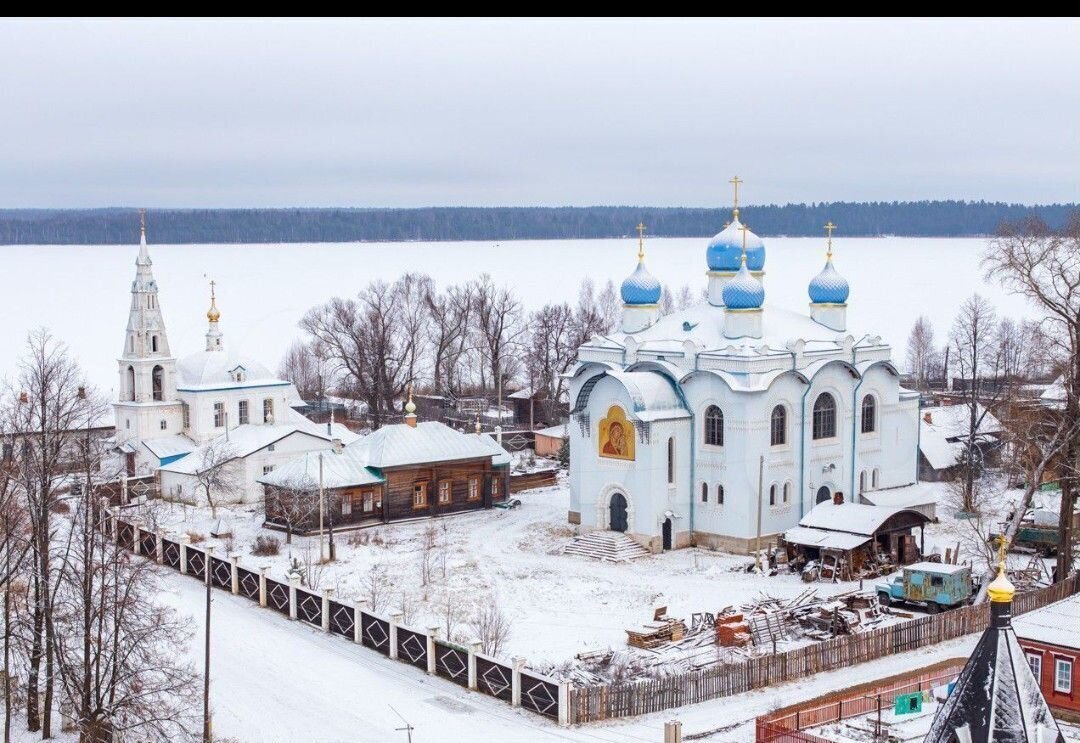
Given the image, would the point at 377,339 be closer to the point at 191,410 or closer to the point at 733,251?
the point at 191,410

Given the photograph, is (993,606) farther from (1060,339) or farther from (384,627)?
(1060,339)

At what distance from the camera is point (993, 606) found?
33.3 ft

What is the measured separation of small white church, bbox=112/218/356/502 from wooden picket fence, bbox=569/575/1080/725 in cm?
1933

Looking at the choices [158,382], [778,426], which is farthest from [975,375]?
[158,382]

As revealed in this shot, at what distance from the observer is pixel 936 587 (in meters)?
24.2

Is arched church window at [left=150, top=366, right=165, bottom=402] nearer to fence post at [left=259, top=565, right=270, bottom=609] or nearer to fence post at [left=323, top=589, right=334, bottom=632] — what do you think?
fence post at [left=259, top=565, right=270, bottom=609]

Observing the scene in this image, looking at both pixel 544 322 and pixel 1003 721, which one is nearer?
pixel 1003 721

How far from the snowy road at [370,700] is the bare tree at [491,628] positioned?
1.04 m

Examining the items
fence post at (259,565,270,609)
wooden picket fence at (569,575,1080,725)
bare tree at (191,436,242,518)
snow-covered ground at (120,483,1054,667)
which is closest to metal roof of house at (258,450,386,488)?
snow-covered ground at (120,483,1054,667)

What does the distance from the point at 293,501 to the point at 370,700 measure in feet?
40.8

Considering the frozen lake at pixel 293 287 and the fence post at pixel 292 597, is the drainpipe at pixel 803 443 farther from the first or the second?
the frozen lake at pixel 293 287

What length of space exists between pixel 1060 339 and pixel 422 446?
16137mm

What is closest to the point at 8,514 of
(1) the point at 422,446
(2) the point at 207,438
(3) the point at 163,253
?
(1) the point at 422,446

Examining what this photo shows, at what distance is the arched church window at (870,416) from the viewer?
3288cm
